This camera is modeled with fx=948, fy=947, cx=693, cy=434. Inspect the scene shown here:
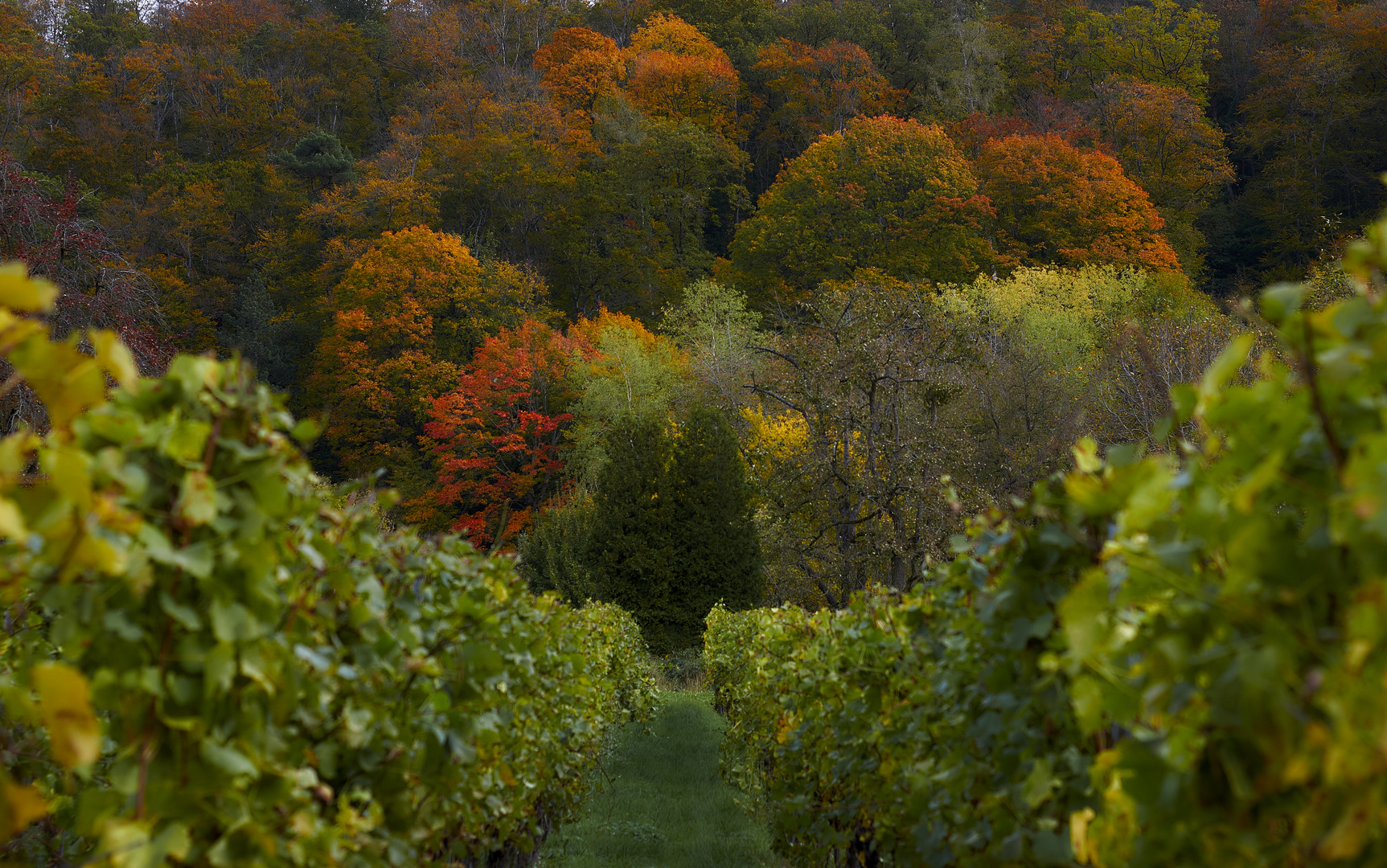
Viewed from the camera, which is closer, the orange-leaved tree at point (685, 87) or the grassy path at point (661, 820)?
the grassy path at point (661, 820)

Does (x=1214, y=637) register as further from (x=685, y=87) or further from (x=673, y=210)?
(x=685, y=87)

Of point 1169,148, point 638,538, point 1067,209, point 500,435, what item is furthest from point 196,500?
point 1169,148

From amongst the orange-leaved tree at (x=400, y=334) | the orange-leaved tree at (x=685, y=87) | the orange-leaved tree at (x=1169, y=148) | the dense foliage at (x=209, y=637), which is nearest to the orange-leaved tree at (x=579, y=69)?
the orange-leaved tree at (x=685, y=87)

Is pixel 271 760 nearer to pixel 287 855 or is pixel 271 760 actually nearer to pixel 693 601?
pixel 287 855

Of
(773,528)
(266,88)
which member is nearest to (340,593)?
(773,528)

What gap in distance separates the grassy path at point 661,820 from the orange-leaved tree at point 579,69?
38.3m

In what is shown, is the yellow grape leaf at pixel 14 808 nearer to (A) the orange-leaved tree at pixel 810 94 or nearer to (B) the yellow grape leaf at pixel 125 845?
(B) the yellow grape leaf at pixel 125 845

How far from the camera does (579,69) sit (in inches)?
1790

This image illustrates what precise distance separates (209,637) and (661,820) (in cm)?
647

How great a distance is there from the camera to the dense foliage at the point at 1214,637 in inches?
37.6

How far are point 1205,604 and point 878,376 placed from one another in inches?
562

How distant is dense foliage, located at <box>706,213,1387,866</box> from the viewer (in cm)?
95

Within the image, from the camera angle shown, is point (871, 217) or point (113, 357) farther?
point (871, 217)

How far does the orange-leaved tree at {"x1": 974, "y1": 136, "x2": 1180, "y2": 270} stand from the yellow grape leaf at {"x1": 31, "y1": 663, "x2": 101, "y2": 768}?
34413 millimetres
